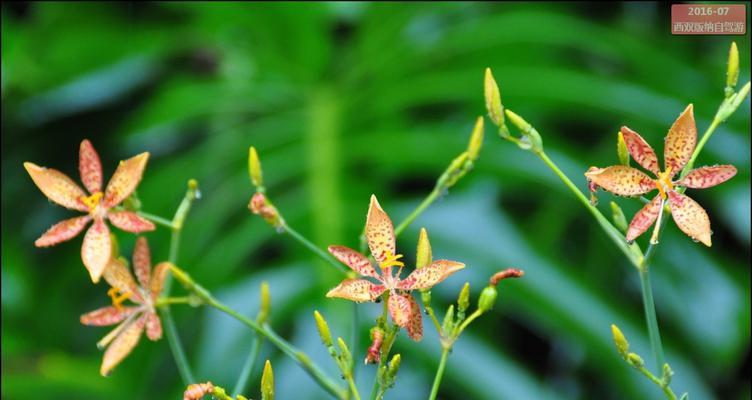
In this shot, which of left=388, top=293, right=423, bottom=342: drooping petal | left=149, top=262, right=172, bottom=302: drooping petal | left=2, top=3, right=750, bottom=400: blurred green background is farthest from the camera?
left=2, top=3, right=750, bottom=400: blurred green background

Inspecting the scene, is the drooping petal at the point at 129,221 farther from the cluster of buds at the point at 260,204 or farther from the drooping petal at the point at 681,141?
the drooping petal at the point at 681,141

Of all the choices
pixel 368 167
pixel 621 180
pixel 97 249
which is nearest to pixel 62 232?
pixel 97 249

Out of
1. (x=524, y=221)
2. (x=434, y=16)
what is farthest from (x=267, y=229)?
(x=434, y=16)

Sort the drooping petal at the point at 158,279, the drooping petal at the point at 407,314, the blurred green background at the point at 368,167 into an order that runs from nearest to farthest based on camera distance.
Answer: the drooping petal at the point at 407,314 < the drooping petal at the point at 158,279 < the blurred green background at the point at 368,167

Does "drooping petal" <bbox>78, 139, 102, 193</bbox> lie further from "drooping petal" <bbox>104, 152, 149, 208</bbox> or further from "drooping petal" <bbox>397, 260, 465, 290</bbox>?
"drooping petal" <bbox>397, 260, 465, 290</bbox>

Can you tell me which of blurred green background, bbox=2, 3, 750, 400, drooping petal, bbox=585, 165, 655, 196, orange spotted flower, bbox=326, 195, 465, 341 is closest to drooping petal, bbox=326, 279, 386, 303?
orange spotted flower, bbox=326, 195, 465, 341

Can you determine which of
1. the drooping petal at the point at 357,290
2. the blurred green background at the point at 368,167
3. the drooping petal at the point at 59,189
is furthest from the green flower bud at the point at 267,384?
the blurred green background at the point at 368,167
